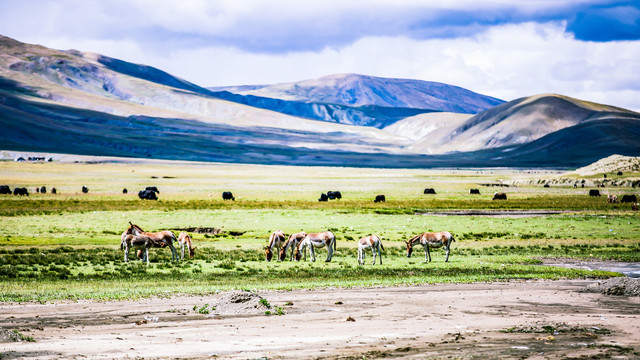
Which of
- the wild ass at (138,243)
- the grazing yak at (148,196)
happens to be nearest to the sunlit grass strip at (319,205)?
the grazing yak at (148,196)

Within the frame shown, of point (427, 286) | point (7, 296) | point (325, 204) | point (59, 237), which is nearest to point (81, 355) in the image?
point (7, 296)

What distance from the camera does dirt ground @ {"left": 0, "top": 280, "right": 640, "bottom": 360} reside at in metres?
13.3

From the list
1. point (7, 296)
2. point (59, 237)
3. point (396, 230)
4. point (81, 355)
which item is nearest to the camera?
point (81, 355)

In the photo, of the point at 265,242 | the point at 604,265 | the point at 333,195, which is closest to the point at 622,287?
the point at 604,265

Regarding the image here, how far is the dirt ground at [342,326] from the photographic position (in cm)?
1327

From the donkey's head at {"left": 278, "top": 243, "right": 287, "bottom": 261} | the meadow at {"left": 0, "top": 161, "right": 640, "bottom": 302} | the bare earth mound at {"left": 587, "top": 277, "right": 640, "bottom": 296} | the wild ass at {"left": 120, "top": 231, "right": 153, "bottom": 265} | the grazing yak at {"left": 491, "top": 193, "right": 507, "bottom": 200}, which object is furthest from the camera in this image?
the grazing yak at {"left": 491, "top": 193, "right": 507, "bottom": 200}

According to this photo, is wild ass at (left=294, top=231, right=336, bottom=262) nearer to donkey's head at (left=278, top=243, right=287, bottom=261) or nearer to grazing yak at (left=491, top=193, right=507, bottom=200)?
donkey's head at (left=278, top=243, right=287, bottom=261)

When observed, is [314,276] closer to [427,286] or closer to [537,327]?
[427,286]

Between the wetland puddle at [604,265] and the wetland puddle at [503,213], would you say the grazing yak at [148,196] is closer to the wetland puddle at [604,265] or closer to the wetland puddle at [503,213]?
the wetland puddle at [503,213]

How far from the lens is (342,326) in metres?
15.9

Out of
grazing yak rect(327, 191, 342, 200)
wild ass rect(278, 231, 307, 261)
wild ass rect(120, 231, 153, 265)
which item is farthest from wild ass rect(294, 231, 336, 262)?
grazing yak rect(327, 191, 342, 200)

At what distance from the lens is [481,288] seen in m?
22.6

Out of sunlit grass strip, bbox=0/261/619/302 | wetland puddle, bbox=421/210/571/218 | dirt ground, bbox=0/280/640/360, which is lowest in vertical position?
sunlit grass strip, bbox=0/261/619/302

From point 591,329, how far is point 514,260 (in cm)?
1558
